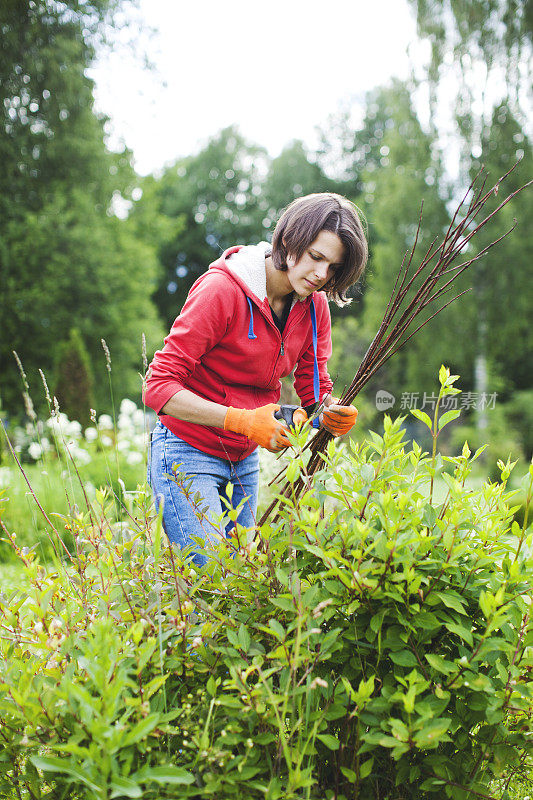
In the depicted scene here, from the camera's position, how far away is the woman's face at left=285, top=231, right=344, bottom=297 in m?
2.11

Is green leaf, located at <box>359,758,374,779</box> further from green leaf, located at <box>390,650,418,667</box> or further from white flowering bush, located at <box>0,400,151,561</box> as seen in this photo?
white flowering bush, located at <box>0,400,151,561</box>

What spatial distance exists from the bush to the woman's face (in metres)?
0.86

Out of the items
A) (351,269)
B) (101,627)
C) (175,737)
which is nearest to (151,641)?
(101,627)

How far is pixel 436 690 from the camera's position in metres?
1.14

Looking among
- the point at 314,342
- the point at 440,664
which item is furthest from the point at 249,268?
the point at 440,664

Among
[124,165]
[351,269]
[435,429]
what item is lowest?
[435,429]

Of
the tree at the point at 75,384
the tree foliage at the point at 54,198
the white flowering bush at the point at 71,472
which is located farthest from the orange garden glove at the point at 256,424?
the tree foliage at the point at 54,198

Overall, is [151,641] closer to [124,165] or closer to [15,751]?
[15,751]

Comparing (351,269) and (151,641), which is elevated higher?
(351,269)

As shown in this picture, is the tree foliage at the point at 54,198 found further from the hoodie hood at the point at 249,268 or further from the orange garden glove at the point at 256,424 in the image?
the orange garden glove at the point at 256,424

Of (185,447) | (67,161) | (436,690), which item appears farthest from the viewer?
(67,161)

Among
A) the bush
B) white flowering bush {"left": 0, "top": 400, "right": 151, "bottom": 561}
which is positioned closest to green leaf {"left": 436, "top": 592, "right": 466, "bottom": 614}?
the bush

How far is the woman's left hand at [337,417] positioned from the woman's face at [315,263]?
1.43ft

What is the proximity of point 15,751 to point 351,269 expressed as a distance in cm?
177
